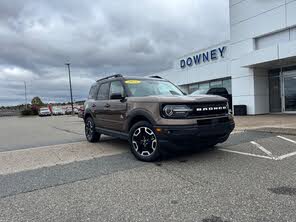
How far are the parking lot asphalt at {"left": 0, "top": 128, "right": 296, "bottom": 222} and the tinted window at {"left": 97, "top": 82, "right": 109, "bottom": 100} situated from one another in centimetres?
208

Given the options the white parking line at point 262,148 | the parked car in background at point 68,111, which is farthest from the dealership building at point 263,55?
the parked car in background at point 68,111

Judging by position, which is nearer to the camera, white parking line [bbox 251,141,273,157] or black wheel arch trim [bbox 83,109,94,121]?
white parking line [bbox 251,141,273,157]

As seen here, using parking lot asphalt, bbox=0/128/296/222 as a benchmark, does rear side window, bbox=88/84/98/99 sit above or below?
above

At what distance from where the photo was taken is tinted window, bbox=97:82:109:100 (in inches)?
283

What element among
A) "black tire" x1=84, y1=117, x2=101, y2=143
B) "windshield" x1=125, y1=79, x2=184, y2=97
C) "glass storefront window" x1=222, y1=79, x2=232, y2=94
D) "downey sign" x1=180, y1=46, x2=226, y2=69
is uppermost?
"downey sign" x1=180, y1=46, x2=226, y2=69

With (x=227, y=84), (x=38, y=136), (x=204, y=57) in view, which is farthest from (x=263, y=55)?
(x=38, y=136)

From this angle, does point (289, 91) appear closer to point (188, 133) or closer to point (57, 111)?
point (188, 133)

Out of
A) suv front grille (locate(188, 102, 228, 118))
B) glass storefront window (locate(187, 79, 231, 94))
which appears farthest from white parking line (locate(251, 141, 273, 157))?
glass storefront window (locate(187, 79, 231, 94))

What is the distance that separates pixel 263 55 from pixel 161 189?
13.4 metres

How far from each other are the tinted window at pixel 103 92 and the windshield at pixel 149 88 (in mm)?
1040

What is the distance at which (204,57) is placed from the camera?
22.9m

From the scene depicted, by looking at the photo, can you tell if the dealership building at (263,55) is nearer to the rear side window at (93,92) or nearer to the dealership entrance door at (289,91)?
the dealership entrance door at (289,91)

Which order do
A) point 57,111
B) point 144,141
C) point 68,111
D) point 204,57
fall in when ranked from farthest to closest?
point 68,111 < point 57,111 < point 204,57 < point 144,141

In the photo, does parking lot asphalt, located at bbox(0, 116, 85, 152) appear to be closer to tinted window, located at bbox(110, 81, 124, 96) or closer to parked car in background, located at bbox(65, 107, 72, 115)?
tinted window, located at bbox(110, 81, 124, 96)
